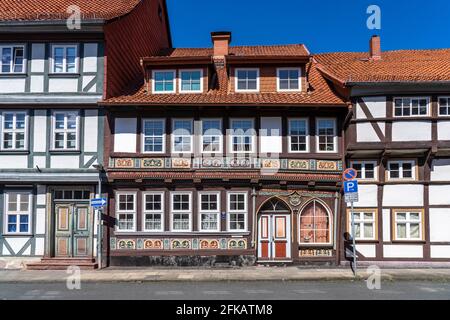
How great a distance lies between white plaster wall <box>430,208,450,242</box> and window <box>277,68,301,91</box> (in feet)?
24.0

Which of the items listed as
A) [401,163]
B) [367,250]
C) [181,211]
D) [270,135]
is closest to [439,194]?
[401,163]

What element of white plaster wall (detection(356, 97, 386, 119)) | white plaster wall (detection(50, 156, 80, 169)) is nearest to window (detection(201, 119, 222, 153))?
white plaster wall (detection(50, 156, 80, 169))

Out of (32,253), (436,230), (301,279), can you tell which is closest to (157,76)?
(32,253)

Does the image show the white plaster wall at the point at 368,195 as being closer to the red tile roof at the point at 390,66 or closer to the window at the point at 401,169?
the window at the point at 401,169

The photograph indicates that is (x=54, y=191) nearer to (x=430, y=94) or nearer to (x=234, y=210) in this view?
(x=234, y=210)

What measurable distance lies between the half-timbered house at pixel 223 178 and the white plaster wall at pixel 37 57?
2967 mm

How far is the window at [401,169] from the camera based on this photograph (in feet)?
56.5

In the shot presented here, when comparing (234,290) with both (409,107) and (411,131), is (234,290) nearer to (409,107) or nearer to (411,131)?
(411,131)

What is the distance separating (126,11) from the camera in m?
19.0

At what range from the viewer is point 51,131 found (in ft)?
56.1

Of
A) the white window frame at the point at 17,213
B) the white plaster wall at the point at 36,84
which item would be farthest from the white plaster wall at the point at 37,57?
the white window frame at the point at 17,213

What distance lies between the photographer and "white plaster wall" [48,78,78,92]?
17031mm

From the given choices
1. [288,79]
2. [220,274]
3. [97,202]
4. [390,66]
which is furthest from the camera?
[390,66]

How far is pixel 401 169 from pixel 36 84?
14.5m
